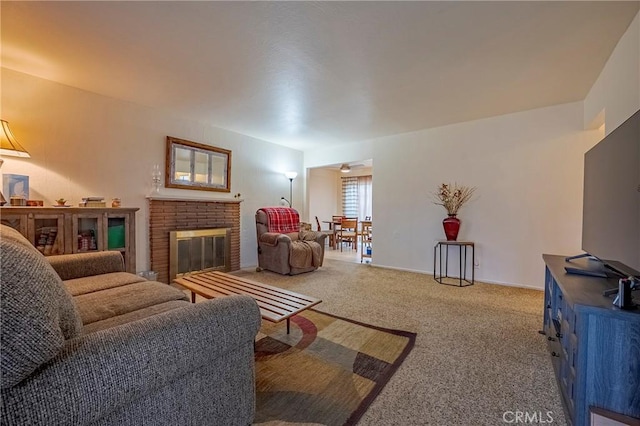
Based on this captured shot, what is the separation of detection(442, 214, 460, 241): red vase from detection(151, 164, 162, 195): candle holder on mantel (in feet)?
13.4

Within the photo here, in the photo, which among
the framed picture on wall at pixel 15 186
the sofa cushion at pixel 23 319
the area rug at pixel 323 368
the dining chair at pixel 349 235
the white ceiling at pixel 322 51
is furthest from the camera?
the dining chair at pixel 349 235

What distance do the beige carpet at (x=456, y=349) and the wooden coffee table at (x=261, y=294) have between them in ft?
2.31

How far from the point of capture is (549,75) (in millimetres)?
2578

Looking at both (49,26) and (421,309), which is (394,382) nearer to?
(421,309)

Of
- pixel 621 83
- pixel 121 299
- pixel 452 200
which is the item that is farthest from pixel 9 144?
pixel 621 83

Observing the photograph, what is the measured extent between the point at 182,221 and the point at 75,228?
1272 mm

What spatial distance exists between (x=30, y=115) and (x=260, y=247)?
308 centimetres

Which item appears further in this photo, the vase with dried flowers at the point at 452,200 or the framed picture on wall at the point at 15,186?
the vase with dried flowers at the point at 452,200

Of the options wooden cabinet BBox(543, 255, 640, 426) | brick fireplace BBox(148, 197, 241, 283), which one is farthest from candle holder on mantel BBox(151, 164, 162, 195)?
wooden cabinet BBox(543, 255, 640, 426)

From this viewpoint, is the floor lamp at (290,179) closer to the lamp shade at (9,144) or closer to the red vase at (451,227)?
the red vase at (451,227)

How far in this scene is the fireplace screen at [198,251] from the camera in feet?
12.3

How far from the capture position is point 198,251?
4043 millimetres

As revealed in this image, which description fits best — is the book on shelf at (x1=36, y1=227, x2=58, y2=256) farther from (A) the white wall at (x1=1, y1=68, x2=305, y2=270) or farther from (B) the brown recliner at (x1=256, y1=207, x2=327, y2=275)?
(B) the brown recliner at (x1=256, y1=207, x2=327, y2=275)

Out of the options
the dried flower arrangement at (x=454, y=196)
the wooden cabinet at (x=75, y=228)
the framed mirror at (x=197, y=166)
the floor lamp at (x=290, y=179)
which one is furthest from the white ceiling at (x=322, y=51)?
the floor lamp at (x=290, y=179)
